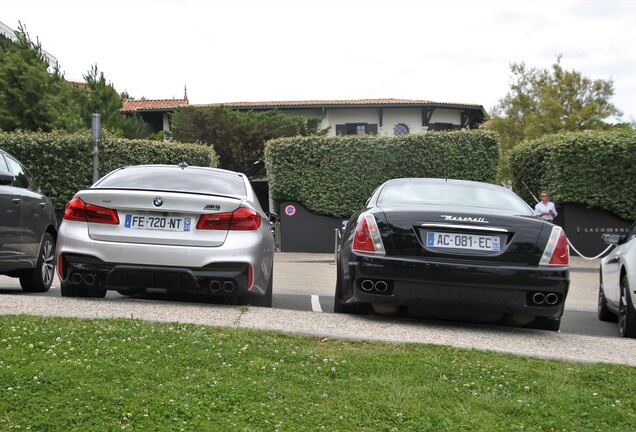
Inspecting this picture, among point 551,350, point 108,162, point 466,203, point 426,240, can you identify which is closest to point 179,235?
point 426,240

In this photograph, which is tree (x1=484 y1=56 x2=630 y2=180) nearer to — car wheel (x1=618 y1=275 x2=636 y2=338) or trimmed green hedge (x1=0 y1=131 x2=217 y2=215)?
trimmed green hedge (x1=0 y1=131 x2=217 y2=215)

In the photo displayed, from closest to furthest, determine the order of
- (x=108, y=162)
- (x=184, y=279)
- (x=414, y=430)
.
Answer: (x=414, y=430) < (x=184, y=279) < (x=108, y=162)

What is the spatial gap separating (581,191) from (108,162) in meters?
13.0

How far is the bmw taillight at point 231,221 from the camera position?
6406 millimetres

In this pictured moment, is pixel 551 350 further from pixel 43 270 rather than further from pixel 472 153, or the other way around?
pixel 472 153

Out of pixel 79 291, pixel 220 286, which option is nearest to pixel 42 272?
pixel 79 291

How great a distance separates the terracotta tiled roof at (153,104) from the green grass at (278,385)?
34073mm

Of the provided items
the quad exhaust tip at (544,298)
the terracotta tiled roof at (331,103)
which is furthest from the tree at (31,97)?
the quad exhaust tip at (544,298)

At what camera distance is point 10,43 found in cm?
2958

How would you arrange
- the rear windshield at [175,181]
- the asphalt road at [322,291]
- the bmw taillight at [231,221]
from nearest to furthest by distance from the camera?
the bmw taillight at [231,221], the rear windshield at [175,181], the asphalt road at [322,291]

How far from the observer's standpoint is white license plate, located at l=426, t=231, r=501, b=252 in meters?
5.76

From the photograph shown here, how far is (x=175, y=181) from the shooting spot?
23.3ft

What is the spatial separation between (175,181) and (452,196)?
263 centimetres

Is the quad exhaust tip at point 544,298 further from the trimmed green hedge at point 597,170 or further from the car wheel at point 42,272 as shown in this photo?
the trimmed green hedge at point 597,170
